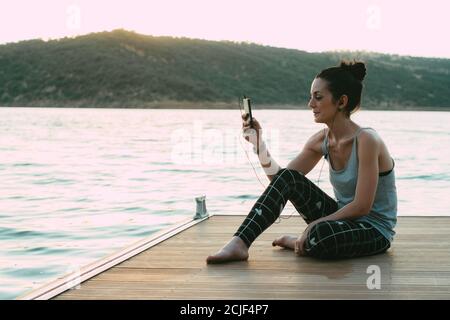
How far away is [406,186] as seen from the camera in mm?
16234

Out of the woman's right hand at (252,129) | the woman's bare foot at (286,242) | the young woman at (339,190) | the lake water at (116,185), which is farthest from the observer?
the lake water at (116,185)

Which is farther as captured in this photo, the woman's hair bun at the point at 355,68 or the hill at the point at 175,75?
the hill at the point at 175,75

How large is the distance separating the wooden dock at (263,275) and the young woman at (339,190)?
0.11m

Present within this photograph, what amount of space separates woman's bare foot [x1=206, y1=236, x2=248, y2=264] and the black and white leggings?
0.04 metres

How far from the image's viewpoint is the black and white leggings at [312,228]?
13.0ft

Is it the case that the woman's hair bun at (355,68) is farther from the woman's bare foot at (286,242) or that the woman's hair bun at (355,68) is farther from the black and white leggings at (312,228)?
the woman's bare foot at (286,242)

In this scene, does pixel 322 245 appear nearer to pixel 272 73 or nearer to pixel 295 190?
pixel 295 190

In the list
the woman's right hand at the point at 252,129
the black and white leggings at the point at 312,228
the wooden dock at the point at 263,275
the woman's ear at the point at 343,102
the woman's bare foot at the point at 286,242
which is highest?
the woman's ear at the point at 343,102

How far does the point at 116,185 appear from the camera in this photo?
1462 centimetres

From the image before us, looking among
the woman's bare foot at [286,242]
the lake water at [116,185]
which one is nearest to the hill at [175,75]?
the lake water at [116,185]

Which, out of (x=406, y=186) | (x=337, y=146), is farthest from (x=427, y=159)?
(x=337, y=146)

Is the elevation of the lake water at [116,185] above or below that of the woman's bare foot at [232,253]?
below

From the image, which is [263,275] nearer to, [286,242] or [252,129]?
[286,242]
